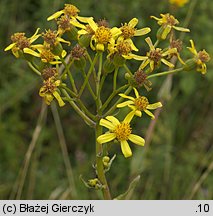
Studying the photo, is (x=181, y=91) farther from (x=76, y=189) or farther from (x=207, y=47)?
(x=76, y=189)

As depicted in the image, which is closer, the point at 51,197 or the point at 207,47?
the point at 51,197

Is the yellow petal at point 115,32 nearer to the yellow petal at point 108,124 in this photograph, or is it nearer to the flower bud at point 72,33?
the flower bud at point 72,33

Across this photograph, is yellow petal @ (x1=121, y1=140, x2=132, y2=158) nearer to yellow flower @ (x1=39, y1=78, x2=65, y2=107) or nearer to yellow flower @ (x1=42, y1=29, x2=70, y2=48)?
yellow flower @ (x1=39, y1=78, x2=65, y2=107)

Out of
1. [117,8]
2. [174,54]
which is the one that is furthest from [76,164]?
[174,54]

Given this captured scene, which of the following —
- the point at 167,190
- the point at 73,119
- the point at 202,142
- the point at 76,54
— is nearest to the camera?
the point at 76,54

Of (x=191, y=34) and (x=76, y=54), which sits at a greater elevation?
(x=76, y=54)

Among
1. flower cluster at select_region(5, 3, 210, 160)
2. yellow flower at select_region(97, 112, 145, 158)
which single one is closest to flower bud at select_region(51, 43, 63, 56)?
flower cluster at select_region(5, 3, 210, 160)

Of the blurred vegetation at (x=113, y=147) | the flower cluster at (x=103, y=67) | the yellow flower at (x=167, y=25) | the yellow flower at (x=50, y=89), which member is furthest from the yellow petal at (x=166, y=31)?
the blurred vegetation at (x=113, y=147)
